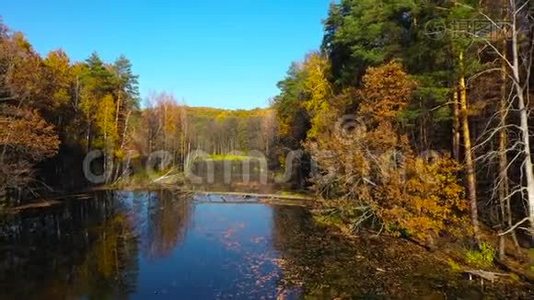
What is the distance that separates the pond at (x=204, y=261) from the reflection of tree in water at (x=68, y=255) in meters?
0.04

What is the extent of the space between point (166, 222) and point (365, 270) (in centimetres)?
1555

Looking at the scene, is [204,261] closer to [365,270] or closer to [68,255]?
[68,255]

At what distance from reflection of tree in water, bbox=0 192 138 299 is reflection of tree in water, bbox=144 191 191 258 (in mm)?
1096

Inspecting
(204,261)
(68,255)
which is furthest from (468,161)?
(68,255)

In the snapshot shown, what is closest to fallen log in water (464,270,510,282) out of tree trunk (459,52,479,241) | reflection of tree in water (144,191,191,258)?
tree trunk (459,52,479,241)

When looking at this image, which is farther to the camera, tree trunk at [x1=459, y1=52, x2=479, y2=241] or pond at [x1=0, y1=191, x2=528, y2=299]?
tree trunk at [x1=459, y1=52, x2=479, y2=241]

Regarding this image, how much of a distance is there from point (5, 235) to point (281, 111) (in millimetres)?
40581

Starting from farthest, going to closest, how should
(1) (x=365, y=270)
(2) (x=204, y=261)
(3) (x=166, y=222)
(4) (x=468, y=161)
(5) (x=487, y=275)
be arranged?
(3) (x=166, y=222) → (2) (x=204, y=261) → (4) (x=468, y=161) → (1) (x=365, y=270) → (5) (x=487, y=275)

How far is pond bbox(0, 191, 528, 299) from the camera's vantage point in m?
16.8

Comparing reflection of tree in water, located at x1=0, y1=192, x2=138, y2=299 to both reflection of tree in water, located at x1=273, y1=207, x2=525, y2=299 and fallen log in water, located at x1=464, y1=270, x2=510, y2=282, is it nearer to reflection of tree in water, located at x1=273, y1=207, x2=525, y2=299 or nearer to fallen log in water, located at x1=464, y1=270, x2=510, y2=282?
reflection of tree in water, located at x1=273, y1=207, x2=525, y2=299

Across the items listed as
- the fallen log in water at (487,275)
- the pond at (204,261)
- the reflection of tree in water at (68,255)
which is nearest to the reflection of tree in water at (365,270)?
the pond at (204,261)

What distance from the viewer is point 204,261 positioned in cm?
2148

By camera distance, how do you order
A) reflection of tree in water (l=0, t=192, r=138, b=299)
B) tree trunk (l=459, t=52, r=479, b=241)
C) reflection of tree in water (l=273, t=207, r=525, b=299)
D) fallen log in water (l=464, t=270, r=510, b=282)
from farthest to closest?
tree trunk (l=459, t=52, r=479, b=241) → fallen log in water (l=464, t=270, r=510, b=282) → reflection of tree in water (l=0, t=192, r=138, b=299) → reflection of tree in water (l=273, t=207, r=525, b=299)

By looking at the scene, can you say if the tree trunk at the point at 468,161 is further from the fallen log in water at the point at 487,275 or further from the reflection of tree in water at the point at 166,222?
the reflection of tree in water at the point at 166,222
